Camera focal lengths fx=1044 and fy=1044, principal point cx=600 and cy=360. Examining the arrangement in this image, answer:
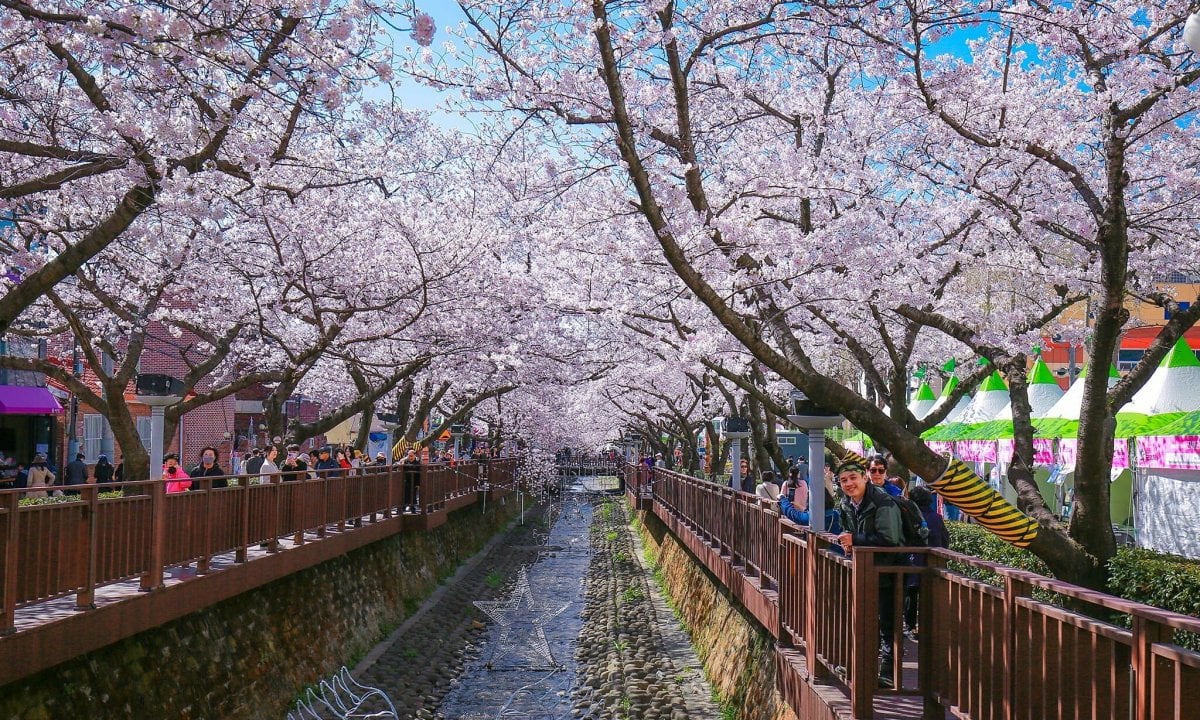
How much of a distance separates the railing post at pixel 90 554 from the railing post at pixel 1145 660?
6.80 m

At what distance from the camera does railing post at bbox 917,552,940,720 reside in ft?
19.6

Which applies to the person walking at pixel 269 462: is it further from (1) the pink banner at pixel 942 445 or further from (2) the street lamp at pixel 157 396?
(1) the pink banner at pixel 942 445

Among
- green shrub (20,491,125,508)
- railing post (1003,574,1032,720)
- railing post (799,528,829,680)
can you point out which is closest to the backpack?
railing post (799,528,829,680)

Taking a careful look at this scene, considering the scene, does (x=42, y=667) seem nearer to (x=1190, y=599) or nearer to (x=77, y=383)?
(x=77, y=383)

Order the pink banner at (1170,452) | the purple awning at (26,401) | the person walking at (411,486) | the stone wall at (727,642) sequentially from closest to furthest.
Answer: the stone wall at (727,642) < the pink banner at (1170,452) < the person walking at (411,486) < the purple awning at (26,401)

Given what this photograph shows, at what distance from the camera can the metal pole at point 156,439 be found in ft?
36.4

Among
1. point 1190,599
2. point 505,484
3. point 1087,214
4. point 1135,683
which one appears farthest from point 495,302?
point 505,484

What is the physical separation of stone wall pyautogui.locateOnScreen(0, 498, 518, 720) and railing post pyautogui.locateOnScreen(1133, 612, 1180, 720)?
6203 millimetres

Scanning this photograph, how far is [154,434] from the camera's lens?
454 inches

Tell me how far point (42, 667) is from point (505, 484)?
3556 cm

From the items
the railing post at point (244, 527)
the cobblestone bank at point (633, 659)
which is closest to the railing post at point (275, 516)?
the railing post at point (244, 527)

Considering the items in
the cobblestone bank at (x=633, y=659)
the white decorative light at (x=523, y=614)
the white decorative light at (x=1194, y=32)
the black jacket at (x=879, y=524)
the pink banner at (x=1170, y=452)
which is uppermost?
the white decorative light at (x=1194, y=32)

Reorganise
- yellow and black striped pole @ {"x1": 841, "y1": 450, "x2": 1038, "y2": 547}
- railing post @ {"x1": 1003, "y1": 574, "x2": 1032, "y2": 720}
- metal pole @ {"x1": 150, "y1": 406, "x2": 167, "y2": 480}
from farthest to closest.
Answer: metal pole @ {"x1": 150, "y1": 406, "x2": 167, "y2": 480} → yellow and black striped pole @ {"x1": 841, "y1": 450, "x2": 1038, "y2": 547} → railing post @ {"x1": 1003, "y1": 574, "x2": 1032, "y2": 720}

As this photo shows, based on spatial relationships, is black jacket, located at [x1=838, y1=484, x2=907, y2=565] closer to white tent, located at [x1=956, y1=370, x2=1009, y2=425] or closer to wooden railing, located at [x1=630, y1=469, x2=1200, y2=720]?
Result: wooden railing, located at [x1=630, y1=469, x2=1200, y2=720]
